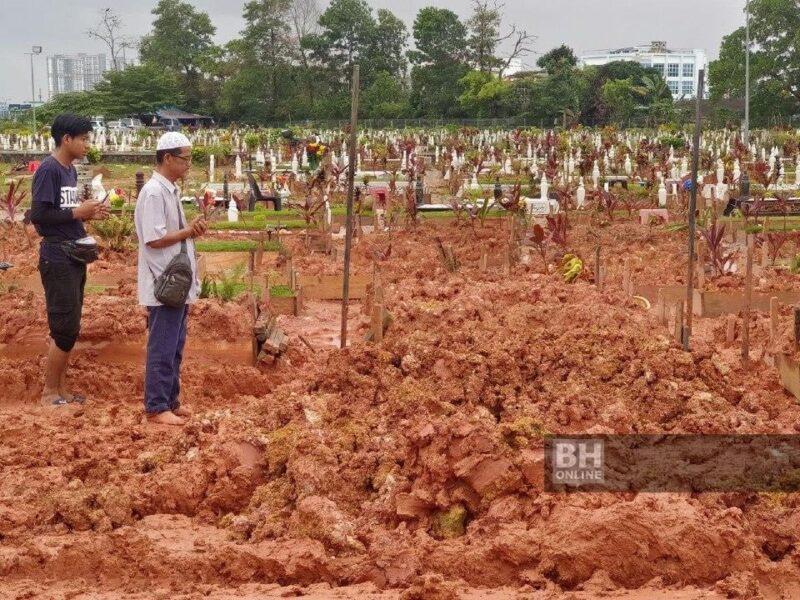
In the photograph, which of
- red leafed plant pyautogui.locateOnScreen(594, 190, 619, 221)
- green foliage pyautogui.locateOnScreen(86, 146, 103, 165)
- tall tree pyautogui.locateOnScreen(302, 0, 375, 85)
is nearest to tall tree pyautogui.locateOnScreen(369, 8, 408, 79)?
tall tree pyautogui.locateOnScreen(302, 0, 375, 85)

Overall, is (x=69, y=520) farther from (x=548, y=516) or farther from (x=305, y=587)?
(x=548, y=516)

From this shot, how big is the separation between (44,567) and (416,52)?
197ft

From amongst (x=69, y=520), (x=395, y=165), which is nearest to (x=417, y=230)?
(x=69, y=520)

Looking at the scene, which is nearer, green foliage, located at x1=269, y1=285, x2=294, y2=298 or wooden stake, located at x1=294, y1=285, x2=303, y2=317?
wooden stake, located at x1=294, y1=285, x2=303, y2=317

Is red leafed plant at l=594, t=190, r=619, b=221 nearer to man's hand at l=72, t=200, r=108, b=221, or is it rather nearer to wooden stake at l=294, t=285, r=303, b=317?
wooden stake at l=294, t=285, r=303, b=317

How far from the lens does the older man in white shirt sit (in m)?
6.32

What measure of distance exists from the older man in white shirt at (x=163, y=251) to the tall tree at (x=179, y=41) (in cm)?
6335

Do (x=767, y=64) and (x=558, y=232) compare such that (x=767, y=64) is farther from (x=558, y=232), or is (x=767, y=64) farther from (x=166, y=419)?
(x=166, y=419)

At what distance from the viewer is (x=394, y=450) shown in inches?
199

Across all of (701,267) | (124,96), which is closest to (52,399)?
(701,267)

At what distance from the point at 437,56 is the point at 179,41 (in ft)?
63.1

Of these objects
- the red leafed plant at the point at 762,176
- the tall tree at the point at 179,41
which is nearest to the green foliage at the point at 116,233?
the red leafed plant at the point at 762,176

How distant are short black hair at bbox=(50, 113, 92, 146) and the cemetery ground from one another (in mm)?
1523

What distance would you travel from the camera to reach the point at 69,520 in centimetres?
489
